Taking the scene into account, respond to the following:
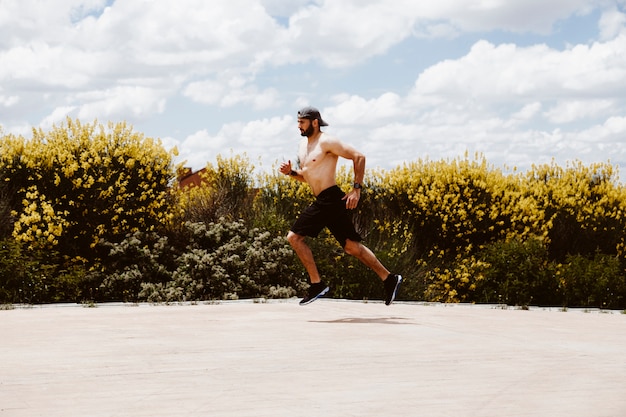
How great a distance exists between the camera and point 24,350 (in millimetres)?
6957

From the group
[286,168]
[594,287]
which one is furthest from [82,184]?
[594,287]

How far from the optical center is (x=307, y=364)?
6352mm

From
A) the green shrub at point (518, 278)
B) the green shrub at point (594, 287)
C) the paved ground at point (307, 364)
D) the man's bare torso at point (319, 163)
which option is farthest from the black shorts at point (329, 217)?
the green shrub at point (594, 287)

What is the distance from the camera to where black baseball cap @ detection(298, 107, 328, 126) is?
945 centimetres

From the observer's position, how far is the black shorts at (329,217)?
950cm

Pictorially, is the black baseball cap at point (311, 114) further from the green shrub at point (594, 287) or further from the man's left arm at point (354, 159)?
the green shrub at point (594, 287)

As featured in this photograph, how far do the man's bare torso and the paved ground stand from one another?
1.42 meters

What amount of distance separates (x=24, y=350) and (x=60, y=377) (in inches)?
50.4

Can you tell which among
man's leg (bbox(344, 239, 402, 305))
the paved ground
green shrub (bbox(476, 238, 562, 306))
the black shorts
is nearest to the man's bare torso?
the black shorts

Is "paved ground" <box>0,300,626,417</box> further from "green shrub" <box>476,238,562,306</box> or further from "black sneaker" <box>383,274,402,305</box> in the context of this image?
"green shrub" <box>476,238,562,306</box>

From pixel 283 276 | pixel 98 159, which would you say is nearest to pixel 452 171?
pixel 283 276

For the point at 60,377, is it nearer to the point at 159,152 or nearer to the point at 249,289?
the point at 249,289

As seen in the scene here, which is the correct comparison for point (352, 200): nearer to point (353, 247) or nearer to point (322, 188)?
point (322, 188)

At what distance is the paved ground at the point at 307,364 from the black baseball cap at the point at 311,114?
206 cm
